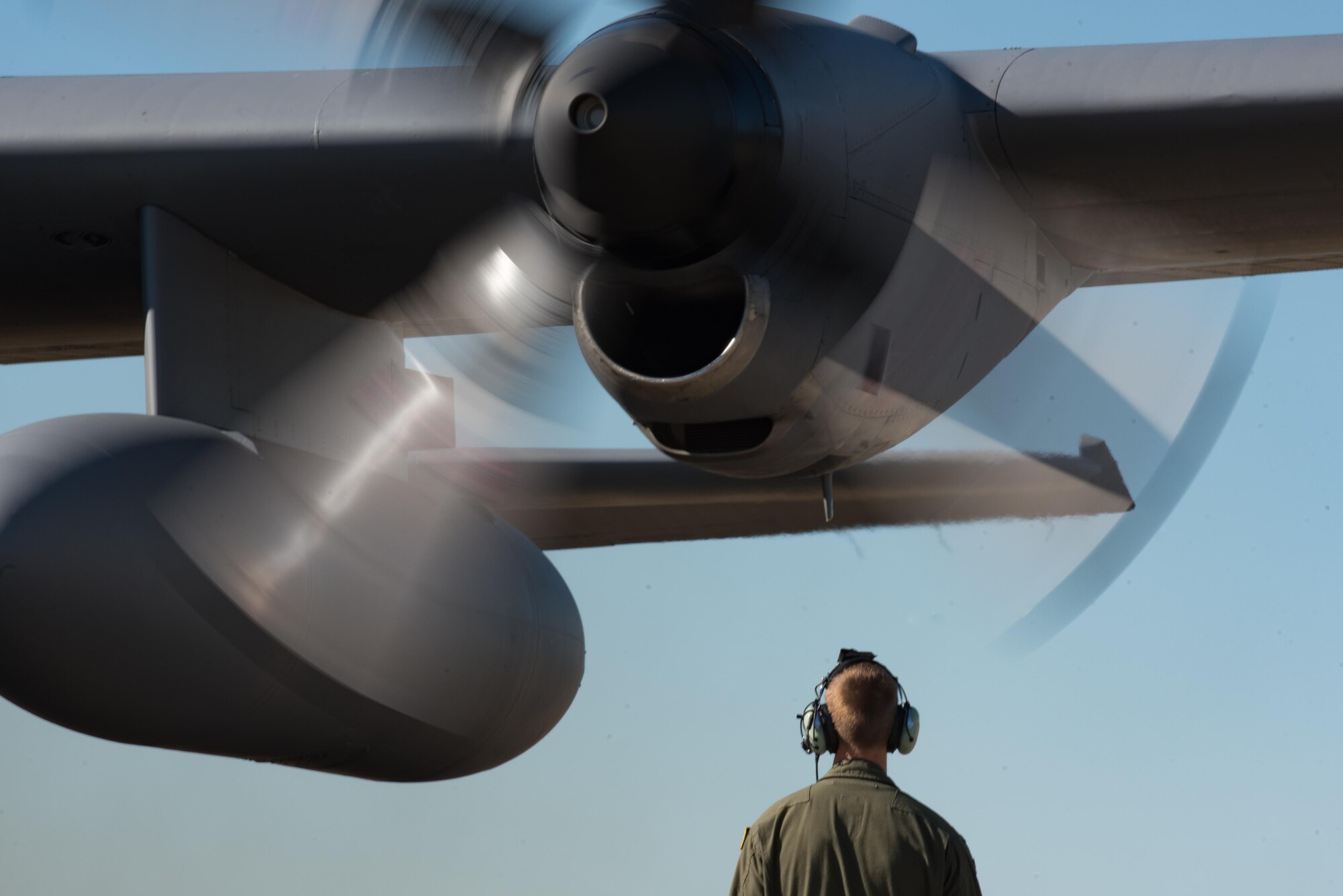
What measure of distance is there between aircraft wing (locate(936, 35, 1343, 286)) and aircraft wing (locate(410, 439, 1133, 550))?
1.84 m

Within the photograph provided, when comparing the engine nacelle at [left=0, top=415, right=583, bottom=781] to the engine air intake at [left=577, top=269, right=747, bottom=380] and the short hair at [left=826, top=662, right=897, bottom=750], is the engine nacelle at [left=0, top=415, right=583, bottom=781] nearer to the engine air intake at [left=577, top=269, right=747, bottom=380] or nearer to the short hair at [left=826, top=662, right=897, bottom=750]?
the engine air intake at [left=577, top=269, right=747, bottom=380]

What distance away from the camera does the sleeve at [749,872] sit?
2.89m

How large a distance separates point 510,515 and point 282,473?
9.37 feet

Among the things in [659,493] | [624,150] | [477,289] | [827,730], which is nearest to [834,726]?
[827,730]

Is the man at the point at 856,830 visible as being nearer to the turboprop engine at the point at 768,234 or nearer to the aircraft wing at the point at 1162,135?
the turboprop engine at the point at 768,234

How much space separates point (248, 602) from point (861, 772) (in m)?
3.42

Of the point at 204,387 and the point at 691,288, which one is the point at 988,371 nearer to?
the point at 691,288

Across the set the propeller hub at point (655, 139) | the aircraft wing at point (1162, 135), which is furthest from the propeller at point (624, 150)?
the aircraft wing at point (1162, 135)

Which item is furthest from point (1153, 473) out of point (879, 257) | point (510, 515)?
point (510, 515)

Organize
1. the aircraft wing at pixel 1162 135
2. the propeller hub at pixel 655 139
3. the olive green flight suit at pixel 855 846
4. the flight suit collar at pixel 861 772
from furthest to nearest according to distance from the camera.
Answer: the aircraft wing at pixel 1162 135 < the propeller hub at pixel 655 139 < the flight suit collar at pixel 861 772 < the olive green flight suit at pixel 855 846

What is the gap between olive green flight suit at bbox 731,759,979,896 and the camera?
2760mm

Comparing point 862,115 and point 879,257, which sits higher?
point 862,115

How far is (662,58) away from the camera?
442 cm

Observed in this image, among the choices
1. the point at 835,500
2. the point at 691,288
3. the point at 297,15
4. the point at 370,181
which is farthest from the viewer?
the point at 835,500
